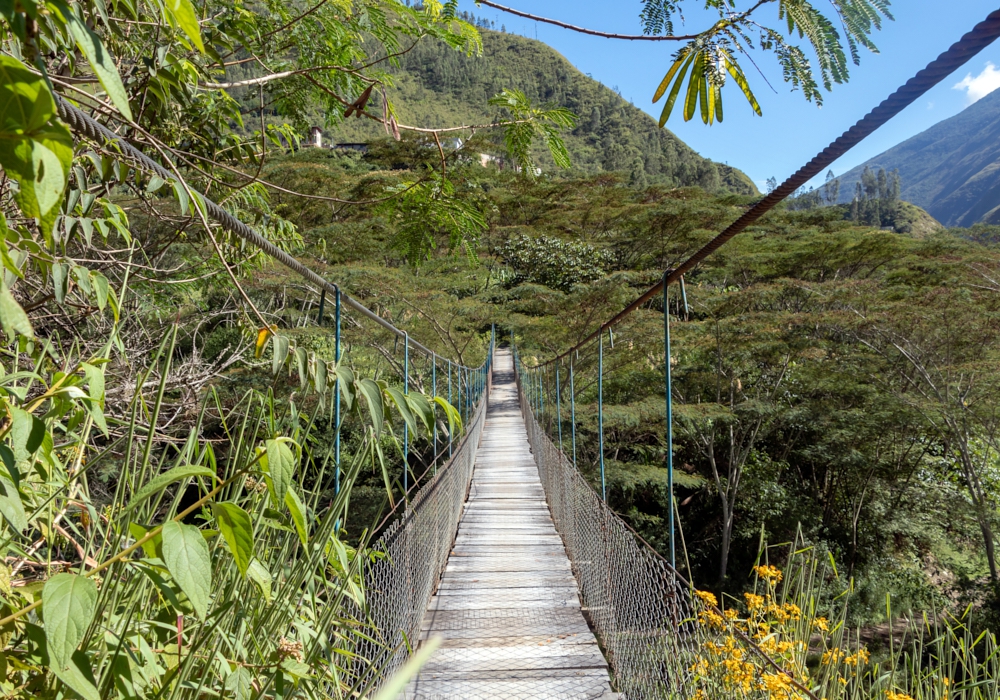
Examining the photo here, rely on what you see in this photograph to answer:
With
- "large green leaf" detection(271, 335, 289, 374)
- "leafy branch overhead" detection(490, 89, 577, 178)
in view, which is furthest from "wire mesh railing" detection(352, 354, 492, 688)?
"leafy branch overhead" detection(490, 89, 577, 178)

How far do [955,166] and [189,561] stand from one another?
121 metres

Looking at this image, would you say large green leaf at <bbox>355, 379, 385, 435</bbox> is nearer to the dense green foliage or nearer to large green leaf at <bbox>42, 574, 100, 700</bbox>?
large green leaf at <bbox>42, 574, 100, 700</bbox>

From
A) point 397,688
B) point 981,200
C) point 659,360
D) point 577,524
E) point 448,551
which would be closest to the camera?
point 397,688

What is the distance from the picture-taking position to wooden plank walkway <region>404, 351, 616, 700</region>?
1929 millimetres

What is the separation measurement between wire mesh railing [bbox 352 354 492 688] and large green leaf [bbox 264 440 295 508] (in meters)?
0.42

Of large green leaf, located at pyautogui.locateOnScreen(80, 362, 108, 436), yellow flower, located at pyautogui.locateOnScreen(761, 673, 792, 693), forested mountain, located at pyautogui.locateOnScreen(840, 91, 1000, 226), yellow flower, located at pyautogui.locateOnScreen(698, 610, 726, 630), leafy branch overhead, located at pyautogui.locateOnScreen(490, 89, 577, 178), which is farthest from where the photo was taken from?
forested mountain, located at pyautogui.locateOnScreen(840, 91, 1000, 226)

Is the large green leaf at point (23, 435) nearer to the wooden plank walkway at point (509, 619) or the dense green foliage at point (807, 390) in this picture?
the wooden plank walkway at point (509, 619)

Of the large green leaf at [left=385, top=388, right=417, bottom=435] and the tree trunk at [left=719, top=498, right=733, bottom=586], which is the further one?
the tree trunk at [left=719, top=498, right=733, bottom=586]

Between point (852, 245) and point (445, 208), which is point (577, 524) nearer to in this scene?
point (445, 208)

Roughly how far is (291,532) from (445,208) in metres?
1.07

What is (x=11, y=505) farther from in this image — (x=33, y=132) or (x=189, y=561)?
(x=33, y=132)

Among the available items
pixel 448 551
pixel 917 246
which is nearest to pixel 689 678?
pixel 448 551

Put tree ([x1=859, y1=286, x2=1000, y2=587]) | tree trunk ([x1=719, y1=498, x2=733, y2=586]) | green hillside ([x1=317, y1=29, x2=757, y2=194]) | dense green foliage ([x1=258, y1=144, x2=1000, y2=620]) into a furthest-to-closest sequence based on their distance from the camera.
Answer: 1. green hillside ([x1=317, y1=29, x2=757, y2=194])
2. tree trunk ([x1=719, y1=498, x2=733, y2=586])
3. dense green foliage ([x1=258, y1=144, x2=1000, y2=620])
4. tree ([x1=859, y1=286, x2=1000, y2=587])

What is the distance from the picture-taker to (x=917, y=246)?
10062 mm
